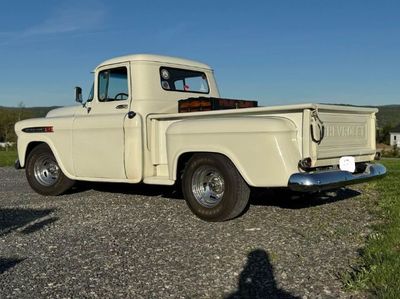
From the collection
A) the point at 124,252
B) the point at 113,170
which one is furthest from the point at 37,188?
the point at 124,252

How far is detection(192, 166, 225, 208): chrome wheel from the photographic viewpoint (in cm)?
646

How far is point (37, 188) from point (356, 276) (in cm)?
618

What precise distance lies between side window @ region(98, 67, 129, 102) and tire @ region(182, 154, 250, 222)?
6.66ft

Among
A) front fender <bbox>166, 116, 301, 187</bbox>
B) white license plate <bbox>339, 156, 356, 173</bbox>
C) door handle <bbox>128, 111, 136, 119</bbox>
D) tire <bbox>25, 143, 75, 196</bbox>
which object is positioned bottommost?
tire <bbox>25, 143, 75, 196</bbox>

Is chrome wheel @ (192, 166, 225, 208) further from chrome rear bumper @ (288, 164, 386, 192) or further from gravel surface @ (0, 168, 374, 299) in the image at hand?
chrome rear bumper @ (288, 164, 386, 192)

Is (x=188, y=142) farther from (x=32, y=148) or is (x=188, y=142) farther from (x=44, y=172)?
(x=32, y=148)

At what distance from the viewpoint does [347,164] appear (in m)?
6.26

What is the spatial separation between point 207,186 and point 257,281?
2.48 metres

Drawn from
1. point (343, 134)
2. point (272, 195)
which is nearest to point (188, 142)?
point (343, 134)

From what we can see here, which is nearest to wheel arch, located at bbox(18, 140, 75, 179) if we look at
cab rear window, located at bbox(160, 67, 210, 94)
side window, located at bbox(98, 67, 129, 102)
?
side window, located at bbox(98, 67, 129, 102)

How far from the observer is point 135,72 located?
7.81 meters

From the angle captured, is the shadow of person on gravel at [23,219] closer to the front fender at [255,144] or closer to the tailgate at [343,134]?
the front fender at [255,144]

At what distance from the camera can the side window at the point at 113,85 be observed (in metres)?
8.01

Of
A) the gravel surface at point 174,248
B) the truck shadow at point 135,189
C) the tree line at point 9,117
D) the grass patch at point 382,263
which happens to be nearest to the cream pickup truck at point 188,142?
the gravel surface at point 174,248
